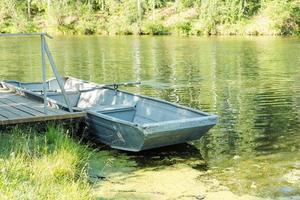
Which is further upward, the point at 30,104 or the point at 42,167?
the point at 30,104

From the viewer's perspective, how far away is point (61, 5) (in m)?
62.1

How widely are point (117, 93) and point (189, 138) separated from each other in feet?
10.5

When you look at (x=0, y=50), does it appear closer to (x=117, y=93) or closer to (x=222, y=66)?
(x=222, y=66)

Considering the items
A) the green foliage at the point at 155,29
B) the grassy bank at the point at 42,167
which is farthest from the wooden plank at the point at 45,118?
the green foliage at the point at 155,29

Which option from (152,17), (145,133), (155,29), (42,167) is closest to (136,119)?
(145,133)

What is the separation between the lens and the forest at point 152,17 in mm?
52531

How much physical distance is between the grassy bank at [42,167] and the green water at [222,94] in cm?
78

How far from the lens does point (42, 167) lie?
7227mm

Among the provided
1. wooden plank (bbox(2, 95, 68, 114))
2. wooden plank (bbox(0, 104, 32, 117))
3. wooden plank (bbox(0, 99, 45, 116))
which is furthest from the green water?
wooden plank (bbox(0, 104, 32, 117))

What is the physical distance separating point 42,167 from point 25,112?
11.7ft

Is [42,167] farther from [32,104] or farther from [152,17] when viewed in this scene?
[152,17]

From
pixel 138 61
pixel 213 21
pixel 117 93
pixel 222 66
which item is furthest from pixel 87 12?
pixel 117 93

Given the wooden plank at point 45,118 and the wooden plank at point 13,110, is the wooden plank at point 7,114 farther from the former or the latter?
the wooden plank at point 45,118

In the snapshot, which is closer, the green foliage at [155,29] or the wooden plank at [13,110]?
the wooden plank at [13,110]
